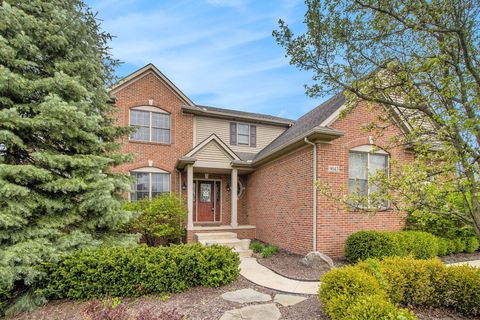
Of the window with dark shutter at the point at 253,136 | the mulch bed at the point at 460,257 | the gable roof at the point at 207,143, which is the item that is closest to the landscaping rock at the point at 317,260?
the mulch bed at the point at 460,257

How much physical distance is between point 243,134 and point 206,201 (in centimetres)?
405

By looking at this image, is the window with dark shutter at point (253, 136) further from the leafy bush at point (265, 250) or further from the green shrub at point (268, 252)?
the green shrub at point (268, 252)

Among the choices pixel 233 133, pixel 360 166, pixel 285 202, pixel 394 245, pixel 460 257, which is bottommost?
pixel 460 257

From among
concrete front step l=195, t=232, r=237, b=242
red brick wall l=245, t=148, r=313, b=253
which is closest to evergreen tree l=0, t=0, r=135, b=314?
concrete front step l=195, t=232, r=237, b=242

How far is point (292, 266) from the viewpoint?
22.6 ft

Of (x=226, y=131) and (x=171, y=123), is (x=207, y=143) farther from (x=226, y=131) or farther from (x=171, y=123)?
(x=226, y=131)

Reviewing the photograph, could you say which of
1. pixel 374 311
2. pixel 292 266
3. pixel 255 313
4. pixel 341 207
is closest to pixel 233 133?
pixel 341 207

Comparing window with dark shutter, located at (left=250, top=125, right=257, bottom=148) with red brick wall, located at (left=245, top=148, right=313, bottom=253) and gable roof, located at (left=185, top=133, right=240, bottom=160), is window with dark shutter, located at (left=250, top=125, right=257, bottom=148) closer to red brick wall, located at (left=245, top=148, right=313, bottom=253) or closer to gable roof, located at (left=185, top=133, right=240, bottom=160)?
red brick wall, located at (left=245, top=148, right=313, bottom=253)

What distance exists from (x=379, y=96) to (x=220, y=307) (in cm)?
449

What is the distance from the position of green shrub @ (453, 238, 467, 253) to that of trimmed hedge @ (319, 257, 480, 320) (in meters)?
5.12

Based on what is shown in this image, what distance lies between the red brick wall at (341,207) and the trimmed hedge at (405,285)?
2835mm

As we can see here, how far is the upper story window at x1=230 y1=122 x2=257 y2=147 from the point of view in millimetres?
13086

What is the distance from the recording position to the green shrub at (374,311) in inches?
111

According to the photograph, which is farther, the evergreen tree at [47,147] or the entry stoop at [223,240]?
the entry stoop at [223,240]
